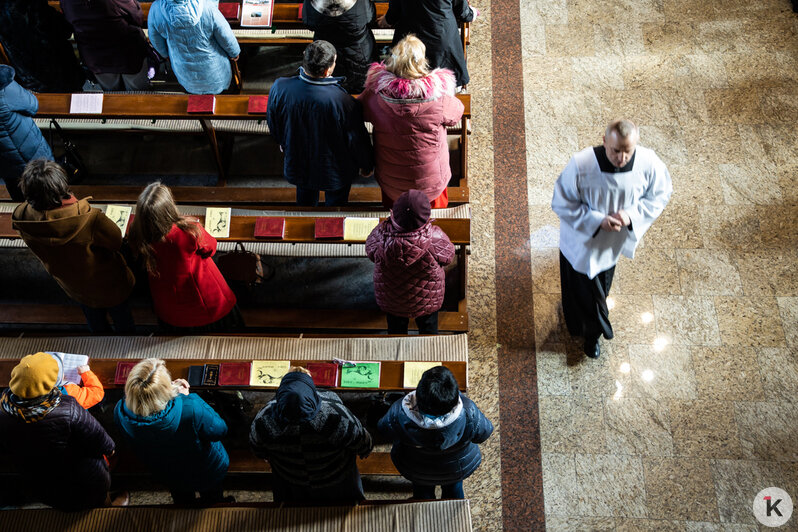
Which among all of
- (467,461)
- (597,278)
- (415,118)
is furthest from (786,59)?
(467,461)

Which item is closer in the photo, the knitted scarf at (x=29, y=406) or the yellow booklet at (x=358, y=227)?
the knitted scarf at (x=29, y=406)

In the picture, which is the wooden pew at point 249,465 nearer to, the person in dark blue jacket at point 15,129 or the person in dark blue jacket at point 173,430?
the person in dark blue jacket at point 173,430

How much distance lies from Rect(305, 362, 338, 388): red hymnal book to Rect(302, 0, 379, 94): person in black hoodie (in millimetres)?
2214

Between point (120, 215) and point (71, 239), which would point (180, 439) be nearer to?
point (71, 239)

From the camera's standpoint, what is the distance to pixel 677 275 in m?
4.67

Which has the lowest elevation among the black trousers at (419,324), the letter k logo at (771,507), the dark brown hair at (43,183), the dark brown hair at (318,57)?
the letter k logo at (771,507)

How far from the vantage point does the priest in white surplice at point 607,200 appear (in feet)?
11.2

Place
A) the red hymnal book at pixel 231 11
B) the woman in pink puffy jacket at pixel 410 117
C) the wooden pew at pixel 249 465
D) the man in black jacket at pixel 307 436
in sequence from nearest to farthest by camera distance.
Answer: the man in black jacket at pixel 307 436 → the woman in pink puffy jacket at pixel 410 117 → the wooden pew at pixel 249 465 → the red hymnal book at pixel 231 11

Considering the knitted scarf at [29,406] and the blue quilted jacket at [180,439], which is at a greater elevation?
the knitted scarf at [29,406]

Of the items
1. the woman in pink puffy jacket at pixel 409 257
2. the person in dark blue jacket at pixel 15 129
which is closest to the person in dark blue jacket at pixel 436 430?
the woman in pink puffy jacket at pixel 409 257

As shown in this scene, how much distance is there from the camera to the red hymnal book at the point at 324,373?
136 inches

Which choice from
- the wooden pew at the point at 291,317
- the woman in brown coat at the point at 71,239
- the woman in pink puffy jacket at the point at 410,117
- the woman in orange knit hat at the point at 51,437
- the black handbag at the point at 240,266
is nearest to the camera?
the woman in orange knit hat at the point at 51,437

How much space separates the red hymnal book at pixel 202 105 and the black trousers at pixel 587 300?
8.81 ft

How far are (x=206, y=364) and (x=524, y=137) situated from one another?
3335 millimetres
